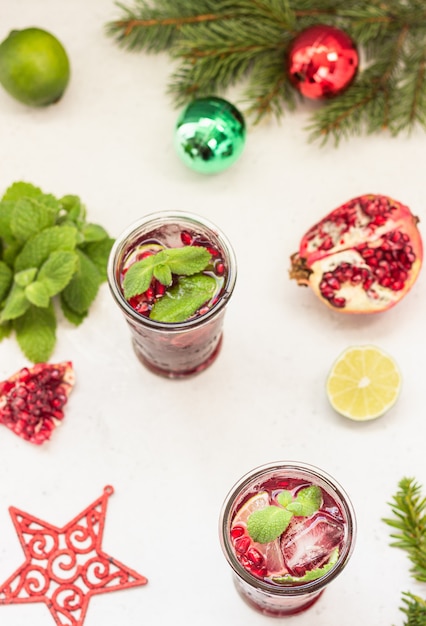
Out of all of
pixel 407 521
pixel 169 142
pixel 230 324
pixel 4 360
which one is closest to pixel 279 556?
pixel 407 521

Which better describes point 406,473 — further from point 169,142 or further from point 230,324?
point 169,142

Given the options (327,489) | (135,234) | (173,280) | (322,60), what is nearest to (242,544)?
(327,489)

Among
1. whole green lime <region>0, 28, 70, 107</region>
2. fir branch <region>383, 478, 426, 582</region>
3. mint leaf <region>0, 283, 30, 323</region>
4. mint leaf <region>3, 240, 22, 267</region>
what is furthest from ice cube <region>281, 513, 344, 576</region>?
whole green lime <region>0, 28, 70, 107</region>

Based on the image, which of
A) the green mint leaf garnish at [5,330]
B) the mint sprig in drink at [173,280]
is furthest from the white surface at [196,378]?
the mint sprig in drink at [173,280]

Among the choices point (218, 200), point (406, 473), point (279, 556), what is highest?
point (218, 200)

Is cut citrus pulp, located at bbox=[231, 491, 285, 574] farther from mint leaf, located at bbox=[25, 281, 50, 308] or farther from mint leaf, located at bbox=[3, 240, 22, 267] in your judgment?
mint leaf, located at bbox=[3, 240, 22, 267]

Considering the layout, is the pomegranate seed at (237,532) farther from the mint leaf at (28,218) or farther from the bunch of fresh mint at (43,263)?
the mint leaf at (28,218)
